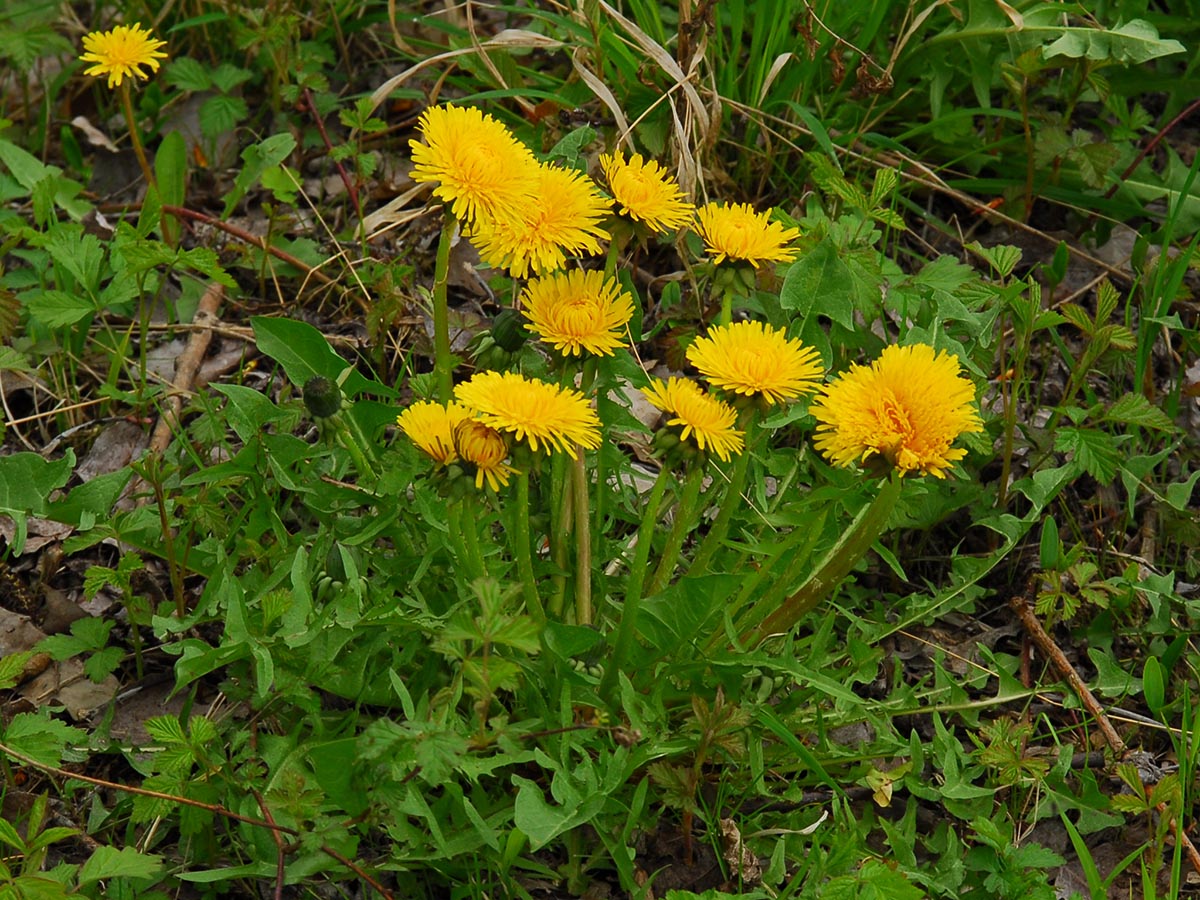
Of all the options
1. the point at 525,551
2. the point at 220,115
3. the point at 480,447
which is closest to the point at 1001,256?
the point at 525,551

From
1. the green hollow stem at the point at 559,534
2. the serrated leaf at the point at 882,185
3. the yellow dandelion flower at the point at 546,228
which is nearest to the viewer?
the yellow dandelion flower at the point at 546,228

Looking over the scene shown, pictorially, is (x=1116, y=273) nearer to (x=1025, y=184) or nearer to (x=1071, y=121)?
(x=1025, y=184)

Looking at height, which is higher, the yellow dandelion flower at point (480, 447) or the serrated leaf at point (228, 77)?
the yellow dandelion flower at point (480, 447)

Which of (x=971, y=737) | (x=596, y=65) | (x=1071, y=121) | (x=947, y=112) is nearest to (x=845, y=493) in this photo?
(x=971, y=737)

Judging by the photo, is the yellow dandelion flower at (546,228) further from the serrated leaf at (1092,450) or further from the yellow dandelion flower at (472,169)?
the serrated leaf at (1092,450)

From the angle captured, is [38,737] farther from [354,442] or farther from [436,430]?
[436,430]

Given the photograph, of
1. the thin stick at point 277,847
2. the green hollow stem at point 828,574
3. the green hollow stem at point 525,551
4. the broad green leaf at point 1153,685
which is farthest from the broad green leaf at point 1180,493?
the thin stick at point 277,847
